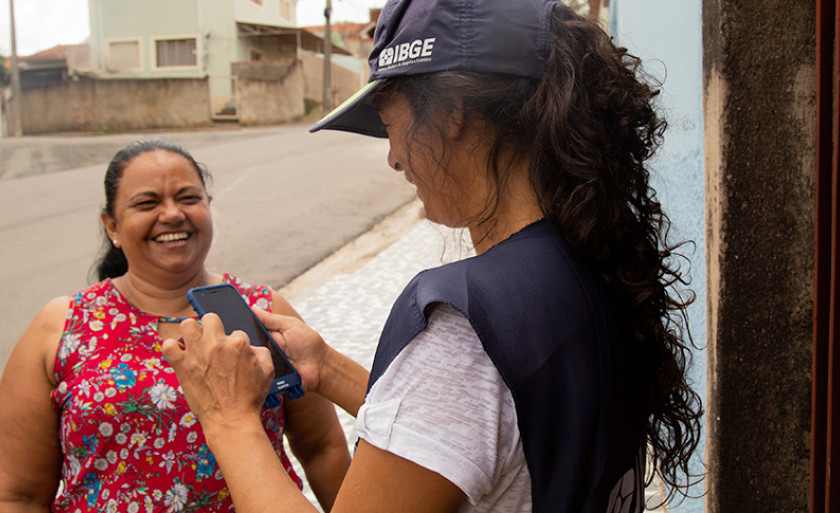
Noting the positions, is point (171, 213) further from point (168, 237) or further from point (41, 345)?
point (41, 345)

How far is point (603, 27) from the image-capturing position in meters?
1.24

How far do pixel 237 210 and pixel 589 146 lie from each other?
8773 millimetres

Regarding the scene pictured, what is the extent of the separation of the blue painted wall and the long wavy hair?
153cm

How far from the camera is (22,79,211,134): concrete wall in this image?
83.7ft

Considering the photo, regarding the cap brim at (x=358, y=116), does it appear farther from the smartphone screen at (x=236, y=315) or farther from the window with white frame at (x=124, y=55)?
the window with white frame at (x=124, y=55)

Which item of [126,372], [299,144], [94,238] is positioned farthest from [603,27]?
[299,144]

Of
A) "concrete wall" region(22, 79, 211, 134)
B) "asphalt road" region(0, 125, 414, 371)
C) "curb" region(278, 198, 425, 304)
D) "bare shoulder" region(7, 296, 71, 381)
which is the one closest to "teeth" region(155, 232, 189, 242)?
"bare shoulder" region(7, 296, 71, 381)

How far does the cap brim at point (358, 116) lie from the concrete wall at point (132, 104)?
25.6 m

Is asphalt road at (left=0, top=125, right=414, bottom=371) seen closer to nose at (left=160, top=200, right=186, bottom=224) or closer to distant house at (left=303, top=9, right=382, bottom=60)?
nose at (left=160, top=200, right=186, bottom=224)

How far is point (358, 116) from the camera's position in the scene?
57.7 inches

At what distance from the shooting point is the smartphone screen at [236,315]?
5.66 ft

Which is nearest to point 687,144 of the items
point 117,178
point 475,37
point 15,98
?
point 475,37

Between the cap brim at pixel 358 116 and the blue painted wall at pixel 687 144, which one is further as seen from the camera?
the blue painted wall at pixel 687 144

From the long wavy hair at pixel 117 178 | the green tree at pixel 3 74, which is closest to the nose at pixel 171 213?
the long wavy hair at pixel 117 178
